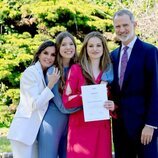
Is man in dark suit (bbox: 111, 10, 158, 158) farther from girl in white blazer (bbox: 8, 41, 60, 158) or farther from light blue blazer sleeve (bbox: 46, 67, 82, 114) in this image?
girl in white blazer (bbox: 8, 41, 60, 158)

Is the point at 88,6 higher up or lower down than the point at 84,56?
higher up

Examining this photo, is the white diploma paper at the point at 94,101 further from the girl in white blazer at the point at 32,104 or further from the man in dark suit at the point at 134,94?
the girl in white blazer at the point at 32,104

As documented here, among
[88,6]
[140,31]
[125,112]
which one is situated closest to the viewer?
[125,112]

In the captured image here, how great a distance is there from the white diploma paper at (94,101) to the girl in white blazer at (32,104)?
0.40 meters

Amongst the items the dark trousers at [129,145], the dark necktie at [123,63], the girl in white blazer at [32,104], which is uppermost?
the dark necktie at [123,63]

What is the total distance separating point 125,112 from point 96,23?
9.02m

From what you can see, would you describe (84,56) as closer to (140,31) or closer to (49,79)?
(49,79)

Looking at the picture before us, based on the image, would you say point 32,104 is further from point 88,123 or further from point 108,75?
point 108,75

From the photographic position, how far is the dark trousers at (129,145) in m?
3.85

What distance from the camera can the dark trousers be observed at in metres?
3.85

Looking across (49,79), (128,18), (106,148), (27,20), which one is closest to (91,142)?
(106,148)

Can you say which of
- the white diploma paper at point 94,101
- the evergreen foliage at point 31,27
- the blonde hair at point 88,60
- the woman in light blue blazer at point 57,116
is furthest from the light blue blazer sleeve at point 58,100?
the evergreen foliage at point 31,27

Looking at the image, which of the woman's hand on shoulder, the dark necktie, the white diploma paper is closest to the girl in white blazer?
the woman's hand on shoulder

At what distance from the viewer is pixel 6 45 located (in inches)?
485
